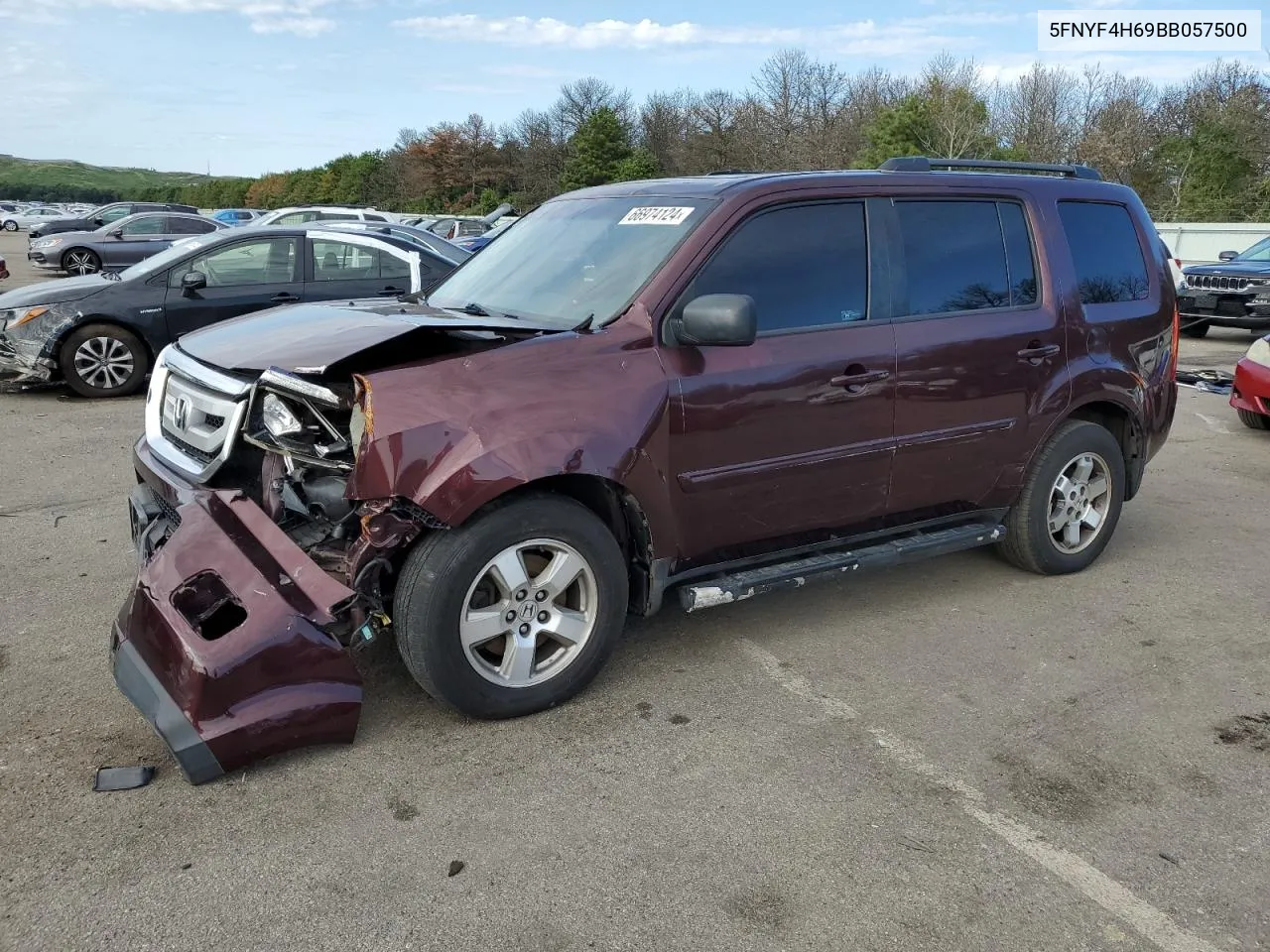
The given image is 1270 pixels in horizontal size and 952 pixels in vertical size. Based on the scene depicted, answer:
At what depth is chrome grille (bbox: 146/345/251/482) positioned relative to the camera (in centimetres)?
356

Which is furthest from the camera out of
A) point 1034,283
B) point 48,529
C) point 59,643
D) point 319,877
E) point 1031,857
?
point 48,529

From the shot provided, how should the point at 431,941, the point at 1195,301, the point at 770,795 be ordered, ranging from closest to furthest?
1. the point at 431,941
2. the point at 770,795
3. the point at 1195,301

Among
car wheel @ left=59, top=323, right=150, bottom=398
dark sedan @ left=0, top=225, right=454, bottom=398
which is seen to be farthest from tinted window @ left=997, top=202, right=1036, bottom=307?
car wheel @ left=59, top=323, right=150, bottom=398

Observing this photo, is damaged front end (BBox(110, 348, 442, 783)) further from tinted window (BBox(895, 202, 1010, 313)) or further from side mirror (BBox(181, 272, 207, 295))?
side mirror (BBox(181, 272, 207, 295))

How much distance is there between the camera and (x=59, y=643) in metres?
4.05

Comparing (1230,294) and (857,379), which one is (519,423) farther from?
(1230,294)

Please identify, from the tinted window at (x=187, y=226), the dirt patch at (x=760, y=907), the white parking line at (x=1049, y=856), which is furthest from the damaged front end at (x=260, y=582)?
the tinted window at (x=187, y=226)

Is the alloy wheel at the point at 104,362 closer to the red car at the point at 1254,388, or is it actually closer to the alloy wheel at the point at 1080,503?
the alloy wheel at the point at 1080,503

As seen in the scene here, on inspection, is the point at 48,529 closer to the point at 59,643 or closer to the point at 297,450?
the point at 59,643

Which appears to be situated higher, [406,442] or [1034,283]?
[1034,283]

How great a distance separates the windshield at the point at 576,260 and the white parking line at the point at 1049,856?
172 centimetres

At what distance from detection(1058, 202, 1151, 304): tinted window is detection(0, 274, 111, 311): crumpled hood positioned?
8.21 m

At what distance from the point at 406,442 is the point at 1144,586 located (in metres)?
3.90

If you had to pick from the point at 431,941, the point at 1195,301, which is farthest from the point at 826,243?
the point at 1195,301
